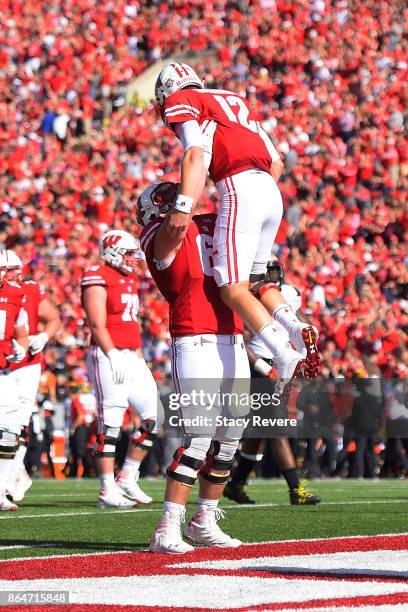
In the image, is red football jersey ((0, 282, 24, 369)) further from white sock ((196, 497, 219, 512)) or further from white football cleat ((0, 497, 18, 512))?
white sock ((196, 497, 219, 512))

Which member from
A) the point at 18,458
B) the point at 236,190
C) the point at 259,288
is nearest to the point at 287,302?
the point at 259,288

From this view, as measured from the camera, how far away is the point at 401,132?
2194cm

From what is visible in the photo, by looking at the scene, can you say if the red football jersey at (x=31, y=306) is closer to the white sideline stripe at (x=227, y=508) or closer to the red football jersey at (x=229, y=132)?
the white sideline stripe at (x=227, y=508)

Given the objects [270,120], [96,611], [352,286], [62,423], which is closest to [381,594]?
[96,611]

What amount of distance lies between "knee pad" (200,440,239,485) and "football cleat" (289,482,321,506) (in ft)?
10.4

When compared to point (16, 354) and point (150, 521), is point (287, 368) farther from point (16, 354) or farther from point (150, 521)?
point (16, 354)

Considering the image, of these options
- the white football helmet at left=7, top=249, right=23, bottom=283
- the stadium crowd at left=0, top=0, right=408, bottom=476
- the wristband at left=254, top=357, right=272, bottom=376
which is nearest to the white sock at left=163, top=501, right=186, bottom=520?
the white football helmet at left=7, top=249, right=23, bottom=283

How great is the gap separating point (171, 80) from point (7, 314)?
373cm

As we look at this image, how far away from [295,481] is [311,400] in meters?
5.39

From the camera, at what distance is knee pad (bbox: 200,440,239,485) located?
19.9 feet

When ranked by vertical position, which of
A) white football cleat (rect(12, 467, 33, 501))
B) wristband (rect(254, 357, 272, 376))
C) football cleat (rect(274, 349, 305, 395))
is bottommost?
white football cleat (rect(12, 467, 33, 501))

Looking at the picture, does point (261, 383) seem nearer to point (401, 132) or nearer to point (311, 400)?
point (311, 400)

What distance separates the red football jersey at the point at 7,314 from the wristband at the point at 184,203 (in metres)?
3.87

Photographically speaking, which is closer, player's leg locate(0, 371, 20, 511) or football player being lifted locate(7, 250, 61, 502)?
player's leg locate(0, 371, 20, 511)
